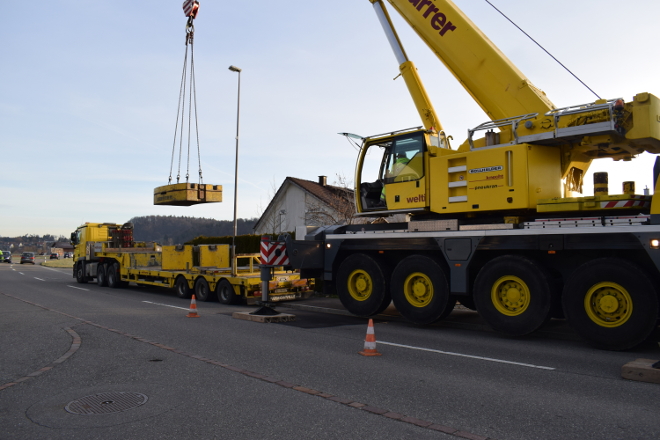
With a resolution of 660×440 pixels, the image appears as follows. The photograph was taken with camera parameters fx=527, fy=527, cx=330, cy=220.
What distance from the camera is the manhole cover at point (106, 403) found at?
5.13 metres

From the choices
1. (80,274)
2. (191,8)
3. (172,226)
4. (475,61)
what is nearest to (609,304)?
(475,61)

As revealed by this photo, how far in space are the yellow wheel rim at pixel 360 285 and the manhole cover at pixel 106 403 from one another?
6.48 m

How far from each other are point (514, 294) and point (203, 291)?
10263 millimetres

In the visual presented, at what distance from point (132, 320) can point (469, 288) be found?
23.5ft

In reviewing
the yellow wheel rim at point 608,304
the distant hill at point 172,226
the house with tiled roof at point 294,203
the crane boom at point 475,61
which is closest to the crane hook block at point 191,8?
the crane boom at point 475,61

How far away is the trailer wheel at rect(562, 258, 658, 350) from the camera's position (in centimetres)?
754

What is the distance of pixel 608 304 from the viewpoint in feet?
26.0

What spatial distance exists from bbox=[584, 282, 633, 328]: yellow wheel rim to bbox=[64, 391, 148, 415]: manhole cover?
649 centimetres

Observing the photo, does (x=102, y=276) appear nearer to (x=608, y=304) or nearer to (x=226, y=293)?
(x=226, y=293)

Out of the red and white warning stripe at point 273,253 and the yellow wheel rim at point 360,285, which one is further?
the red and white warning stripe at point 273,253

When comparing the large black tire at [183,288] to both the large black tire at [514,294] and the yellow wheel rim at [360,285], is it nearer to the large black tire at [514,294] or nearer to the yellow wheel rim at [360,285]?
the yellow wheel rim at [360,285]

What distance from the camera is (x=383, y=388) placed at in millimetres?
5816

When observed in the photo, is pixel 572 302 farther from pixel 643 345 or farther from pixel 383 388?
pixel 383 388

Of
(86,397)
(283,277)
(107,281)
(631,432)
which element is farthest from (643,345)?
(107,281)
